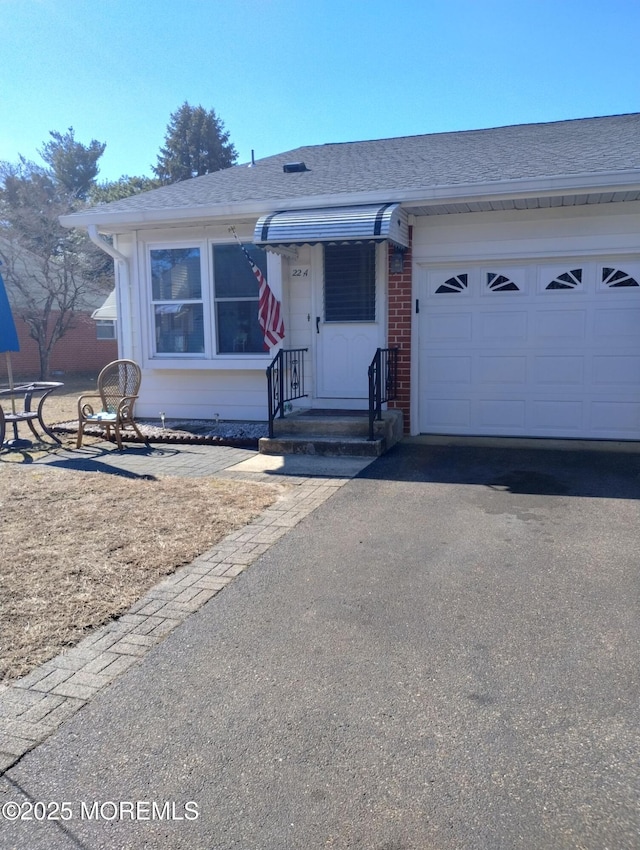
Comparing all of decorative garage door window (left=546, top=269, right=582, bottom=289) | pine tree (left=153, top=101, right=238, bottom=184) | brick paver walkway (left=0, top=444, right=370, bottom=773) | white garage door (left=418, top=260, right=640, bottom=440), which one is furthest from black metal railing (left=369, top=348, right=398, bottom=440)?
pine tree (left=153, top=101, right=238, bottom=184)

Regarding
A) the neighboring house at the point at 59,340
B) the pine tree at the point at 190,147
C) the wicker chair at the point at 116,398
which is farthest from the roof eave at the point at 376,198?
the pine tree at the point at 190,147

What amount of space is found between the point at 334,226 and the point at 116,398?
3.91 m

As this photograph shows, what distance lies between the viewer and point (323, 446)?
7.78 metres

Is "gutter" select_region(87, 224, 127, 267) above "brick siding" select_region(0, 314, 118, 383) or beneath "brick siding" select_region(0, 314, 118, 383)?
above

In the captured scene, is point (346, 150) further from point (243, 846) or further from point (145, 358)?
point (243, 846)

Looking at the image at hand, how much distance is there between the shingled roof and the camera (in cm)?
770

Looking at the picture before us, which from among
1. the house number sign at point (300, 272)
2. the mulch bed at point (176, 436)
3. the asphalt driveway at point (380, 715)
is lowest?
the asphalt driveway at point (380, 715)

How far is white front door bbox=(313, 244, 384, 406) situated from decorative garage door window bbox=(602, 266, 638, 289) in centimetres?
274

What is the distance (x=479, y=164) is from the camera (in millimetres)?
8523

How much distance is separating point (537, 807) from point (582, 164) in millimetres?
7137

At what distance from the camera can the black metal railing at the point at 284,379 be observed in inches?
324

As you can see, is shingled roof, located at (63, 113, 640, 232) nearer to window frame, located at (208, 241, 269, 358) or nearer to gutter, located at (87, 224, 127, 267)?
gutter, located at (87, 224, 127, 267)

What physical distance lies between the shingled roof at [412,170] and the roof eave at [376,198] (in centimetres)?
1

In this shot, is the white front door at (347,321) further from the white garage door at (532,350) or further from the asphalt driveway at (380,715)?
the asphalt driveway at (380,715)
